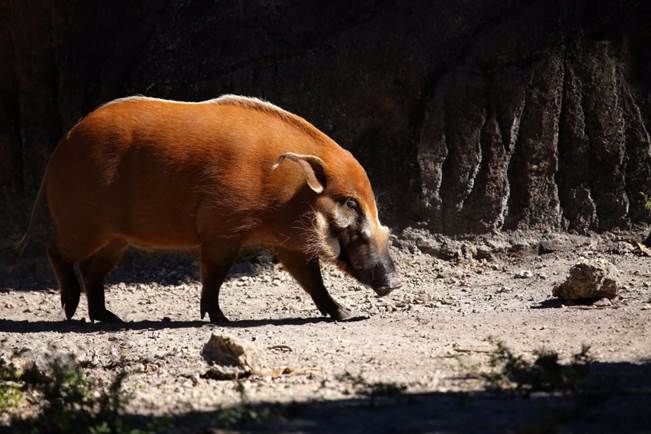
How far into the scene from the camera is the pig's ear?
320 inches

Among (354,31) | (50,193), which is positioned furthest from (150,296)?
(354,31)

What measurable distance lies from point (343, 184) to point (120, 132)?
1622mm

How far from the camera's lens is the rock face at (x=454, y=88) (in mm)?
10234

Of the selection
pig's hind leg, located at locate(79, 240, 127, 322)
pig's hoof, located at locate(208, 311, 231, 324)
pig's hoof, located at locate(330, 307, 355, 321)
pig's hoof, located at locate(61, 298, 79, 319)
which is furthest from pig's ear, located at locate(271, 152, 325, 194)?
pig's hoof, located at locate(61, 298, 79, 319)

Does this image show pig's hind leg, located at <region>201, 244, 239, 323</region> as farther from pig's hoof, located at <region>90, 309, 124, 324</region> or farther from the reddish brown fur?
pig's hoof, located at <region>90, 309, 124, 324</region>

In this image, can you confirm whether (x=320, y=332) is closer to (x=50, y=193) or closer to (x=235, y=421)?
(x=50, y=193)

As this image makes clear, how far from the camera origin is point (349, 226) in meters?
8.43

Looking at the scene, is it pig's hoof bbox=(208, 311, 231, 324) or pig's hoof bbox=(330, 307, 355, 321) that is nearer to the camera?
pig's hoof bbox=(208, 311, 231, 324)

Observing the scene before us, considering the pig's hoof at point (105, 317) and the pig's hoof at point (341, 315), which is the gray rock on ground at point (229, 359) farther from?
the pig's hoof at point (105, 317)

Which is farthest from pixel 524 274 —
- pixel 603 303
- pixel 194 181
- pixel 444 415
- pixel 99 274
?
pixel 444 415

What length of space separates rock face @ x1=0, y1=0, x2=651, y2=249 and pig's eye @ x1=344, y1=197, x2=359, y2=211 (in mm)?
1974

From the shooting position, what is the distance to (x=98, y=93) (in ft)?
35.1

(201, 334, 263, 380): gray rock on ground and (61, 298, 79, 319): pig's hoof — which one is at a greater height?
(201, 334, 263, 380): gray rock on ground

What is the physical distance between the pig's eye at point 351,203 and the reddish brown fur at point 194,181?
5 centimetres
